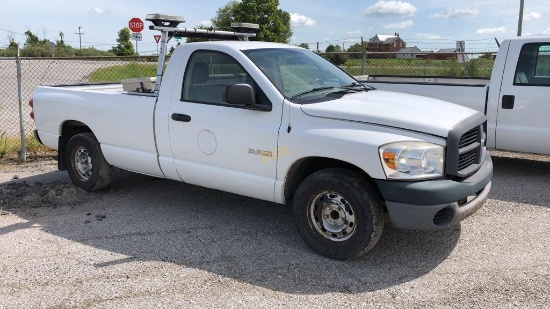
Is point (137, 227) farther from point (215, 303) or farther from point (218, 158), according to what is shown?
point (215, 303)

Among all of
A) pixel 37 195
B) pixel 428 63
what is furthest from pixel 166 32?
pixel 428 63

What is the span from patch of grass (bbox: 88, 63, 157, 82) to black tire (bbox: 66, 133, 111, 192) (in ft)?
35.3

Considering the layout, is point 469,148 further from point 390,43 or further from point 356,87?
point 390,43

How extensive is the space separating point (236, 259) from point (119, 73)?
19.8 m

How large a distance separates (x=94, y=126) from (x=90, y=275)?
2.45 meters

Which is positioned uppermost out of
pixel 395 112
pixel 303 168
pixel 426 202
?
pixel 395 112

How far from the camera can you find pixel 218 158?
4.98 meters

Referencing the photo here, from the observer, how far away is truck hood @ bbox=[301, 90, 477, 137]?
407cm

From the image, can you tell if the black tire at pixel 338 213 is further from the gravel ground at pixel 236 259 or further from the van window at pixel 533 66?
the van window at pixel 533 66

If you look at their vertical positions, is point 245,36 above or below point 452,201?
above

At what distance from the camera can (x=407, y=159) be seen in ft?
13.0

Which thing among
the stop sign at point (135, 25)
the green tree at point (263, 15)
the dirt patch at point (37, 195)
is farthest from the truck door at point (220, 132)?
the green tree at point (263, 15)

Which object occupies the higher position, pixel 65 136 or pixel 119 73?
pixel 119 73

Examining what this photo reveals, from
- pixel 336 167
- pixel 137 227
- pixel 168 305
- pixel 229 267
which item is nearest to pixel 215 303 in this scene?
pixel 168 305
